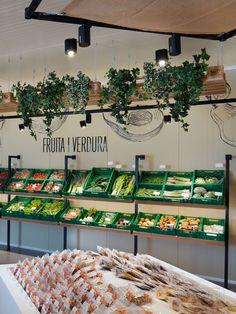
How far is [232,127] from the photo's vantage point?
536cm

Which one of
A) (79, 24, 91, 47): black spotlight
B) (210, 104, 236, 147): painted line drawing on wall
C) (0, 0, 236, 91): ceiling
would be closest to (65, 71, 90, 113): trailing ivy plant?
(0, 0, 236, 91): ceiling

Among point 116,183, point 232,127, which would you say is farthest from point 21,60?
point 232,127

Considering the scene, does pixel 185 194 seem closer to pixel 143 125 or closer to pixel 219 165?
pixel 219 165

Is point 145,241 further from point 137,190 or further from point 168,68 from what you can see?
point 168,68

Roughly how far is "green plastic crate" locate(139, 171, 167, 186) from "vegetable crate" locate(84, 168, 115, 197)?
22.1 inches

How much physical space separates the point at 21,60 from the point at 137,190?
2827 millimetres

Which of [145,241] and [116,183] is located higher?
[116,183]

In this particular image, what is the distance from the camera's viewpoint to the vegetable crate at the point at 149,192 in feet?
17.5

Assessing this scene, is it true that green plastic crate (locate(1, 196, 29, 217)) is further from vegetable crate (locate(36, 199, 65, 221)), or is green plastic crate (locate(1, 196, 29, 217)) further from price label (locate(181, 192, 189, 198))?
price label (locate(181, 192, 189, 198))

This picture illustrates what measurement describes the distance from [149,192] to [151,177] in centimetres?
38

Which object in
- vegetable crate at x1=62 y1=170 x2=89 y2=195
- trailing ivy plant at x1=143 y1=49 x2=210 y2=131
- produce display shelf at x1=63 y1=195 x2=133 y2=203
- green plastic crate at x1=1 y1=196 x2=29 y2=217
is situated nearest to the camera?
trailing ivy plant at x1=143 y1=49 x2=210 y2=131

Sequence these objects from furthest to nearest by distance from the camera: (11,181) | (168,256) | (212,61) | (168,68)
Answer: (11,181) < (168,256) < (212,61) < (168,68)

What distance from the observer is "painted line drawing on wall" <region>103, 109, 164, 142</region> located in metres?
6.05

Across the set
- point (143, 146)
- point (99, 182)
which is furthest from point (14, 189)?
point (143, 146)
